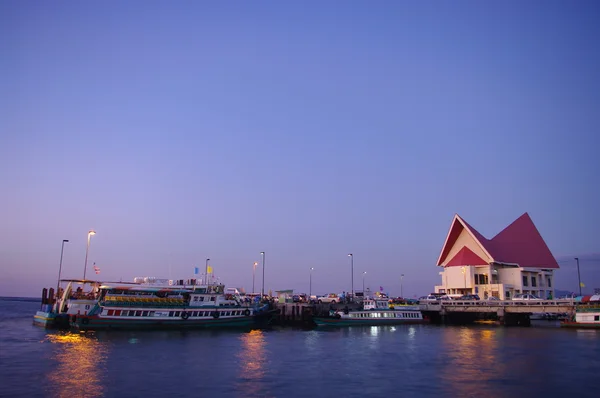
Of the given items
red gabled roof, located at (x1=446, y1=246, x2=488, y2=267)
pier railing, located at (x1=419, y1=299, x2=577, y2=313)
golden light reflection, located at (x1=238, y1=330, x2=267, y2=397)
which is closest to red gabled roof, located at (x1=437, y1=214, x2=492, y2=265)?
red gabled roof, located at (x1=446, y1=246, x2=488, y2=267)

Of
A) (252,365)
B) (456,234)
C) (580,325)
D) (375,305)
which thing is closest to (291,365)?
(252,365)

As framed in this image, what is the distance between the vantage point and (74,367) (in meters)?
29.7

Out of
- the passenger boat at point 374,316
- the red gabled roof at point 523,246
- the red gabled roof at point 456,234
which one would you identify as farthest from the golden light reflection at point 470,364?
the red gabled roof at point 523,246

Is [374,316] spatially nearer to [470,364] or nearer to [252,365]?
[470,364]

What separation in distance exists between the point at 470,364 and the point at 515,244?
234 ft

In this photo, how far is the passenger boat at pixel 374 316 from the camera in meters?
60.2

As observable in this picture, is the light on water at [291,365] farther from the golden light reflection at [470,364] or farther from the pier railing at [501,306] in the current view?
the pier railing at [501,306]

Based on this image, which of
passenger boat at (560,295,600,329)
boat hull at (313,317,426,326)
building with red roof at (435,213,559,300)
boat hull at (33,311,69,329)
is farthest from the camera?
building with red roof at (435,213,559,300)

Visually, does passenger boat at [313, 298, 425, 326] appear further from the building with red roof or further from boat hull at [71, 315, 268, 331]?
the building with red roof

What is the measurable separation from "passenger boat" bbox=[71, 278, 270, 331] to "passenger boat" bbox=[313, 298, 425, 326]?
9408mm

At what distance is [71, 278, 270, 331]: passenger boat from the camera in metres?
50.5

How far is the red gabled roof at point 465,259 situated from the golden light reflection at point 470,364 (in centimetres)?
4054

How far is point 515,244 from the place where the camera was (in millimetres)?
96625

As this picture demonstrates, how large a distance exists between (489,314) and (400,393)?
58.2 meters
